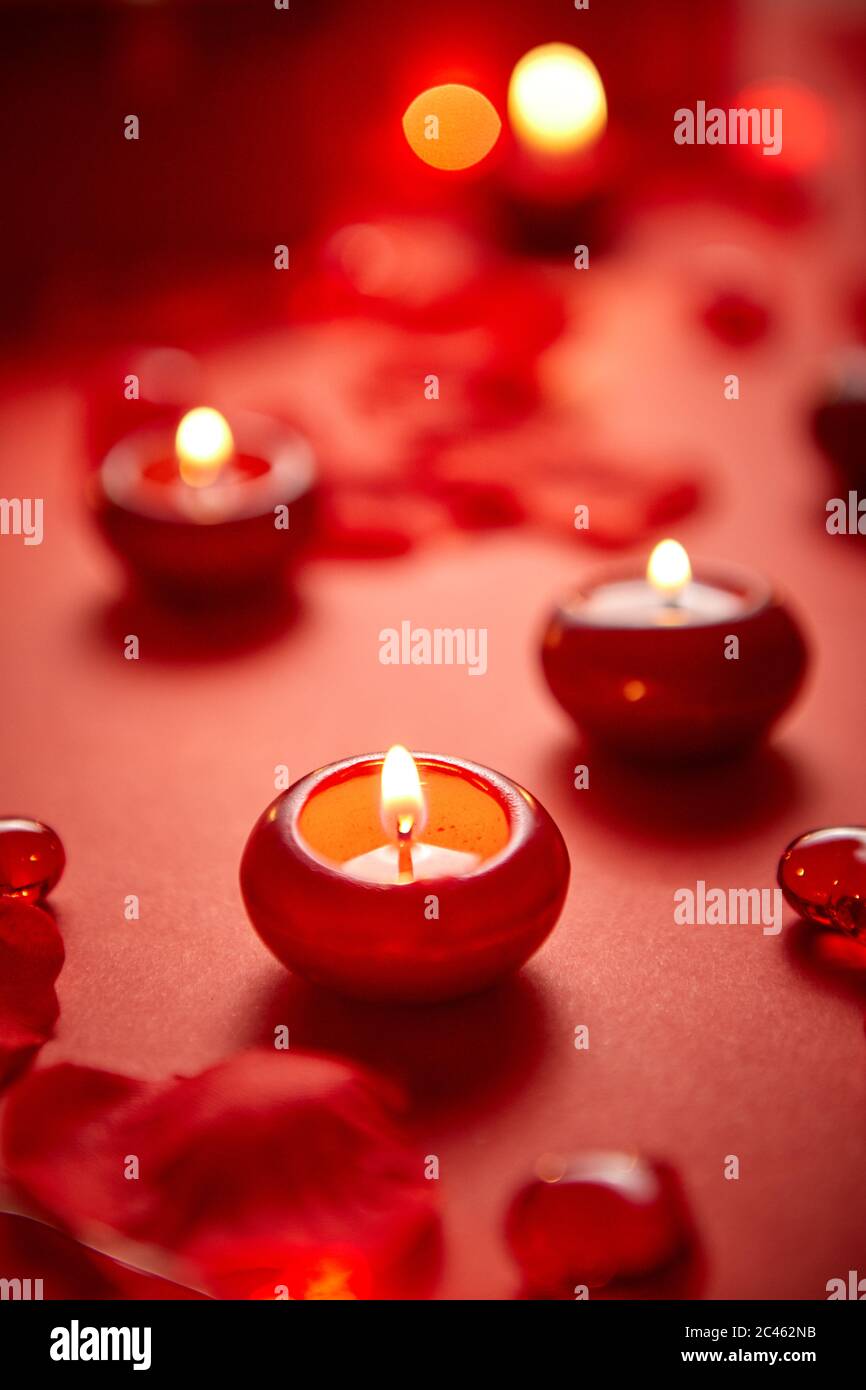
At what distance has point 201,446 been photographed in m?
1.10

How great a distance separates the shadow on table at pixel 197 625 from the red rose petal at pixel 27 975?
1.11 ft

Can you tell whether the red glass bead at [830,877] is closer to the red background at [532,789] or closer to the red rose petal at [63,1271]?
the red background at [532,789]

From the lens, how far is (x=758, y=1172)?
0.65m

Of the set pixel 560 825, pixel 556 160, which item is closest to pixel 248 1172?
pixel 560 825

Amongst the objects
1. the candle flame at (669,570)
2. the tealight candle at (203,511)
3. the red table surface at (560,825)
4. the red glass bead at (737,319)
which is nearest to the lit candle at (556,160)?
the red glass bead at (737,319)

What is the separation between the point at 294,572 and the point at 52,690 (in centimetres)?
22

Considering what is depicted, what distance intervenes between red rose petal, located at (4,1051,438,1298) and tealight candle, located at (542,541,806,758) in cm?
31

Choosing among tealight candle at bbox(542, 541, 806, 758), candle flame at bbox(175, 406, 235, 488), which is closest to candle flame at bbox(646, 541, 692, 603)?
tealight candle at bbox(542, 541, 806, 758)

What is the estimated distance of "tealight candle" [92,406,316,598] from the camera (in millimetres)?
1077

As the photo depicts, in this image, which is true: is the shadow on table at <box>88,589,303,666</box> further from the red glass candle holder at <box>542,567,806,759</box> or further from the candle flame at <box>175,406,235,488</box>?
Answer: the red glass candle holder at <box>542,567,806,759</box>

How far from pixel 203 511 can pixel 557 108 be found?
3.36ft

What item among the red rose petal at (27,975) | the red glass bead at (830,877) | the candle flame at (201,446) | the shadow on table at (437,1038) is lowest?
the shadow on table at (437,1038)

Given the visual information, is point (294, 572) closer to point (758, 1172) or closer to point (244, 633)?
point (244, 633)

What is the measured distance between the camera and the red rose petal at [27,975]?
0.72m
